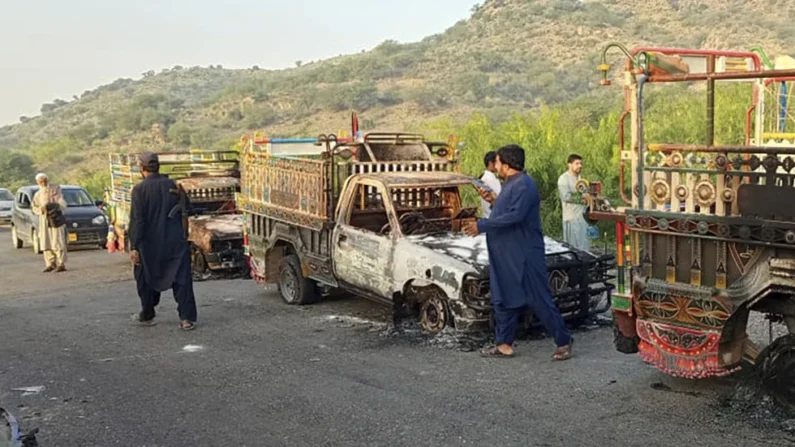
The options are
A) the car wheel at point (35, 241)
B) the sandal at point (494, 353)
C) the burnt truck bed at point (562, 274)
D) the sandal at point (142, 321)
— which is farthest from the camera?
the car wheel at point (35, 241)

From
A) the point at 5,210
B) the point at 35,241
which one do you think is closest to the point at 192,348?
the point at 35,241

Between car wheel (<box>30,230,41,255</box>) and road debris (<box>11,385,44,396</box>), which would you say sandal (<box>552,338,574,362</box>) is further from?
car wheel (<box>30,230,41,255</box>)

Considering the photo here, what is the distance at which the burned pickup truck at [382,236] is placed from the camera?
28.6 ft

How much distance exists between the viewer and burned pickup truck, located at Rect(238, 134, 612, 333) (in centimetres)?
871

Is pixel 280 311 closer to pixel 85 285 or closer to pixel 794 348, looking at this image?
pixel 85 285

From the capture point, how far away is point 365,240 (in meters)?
9.70

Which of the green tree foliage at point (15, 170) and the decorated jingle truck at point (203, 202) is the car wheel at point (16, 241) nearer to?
the decorated jingle truck at point (203, 202)

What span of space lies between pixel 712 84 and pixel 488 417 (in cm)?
266

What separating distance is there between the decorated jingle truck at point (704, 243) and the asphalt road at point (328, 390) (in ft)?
1.35

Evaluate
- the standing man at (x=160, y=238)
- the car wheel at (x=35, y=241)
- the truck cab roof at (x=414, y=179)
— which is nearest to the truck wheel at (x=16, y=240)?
the car wheel at (x=35, y=241)

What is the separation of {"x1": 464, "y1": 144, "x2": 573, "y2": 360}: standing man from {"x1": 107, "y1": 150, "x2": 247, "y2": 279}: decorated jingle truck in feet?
23.3

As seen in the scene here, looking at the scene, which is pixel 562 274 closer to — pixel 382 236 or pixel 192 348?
pixel 382 236

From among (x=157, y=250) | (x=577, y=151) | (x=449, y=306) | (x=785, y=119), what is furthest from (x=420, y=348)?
(x=577, y=151)

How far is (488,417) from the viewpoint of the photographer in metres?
6.27
